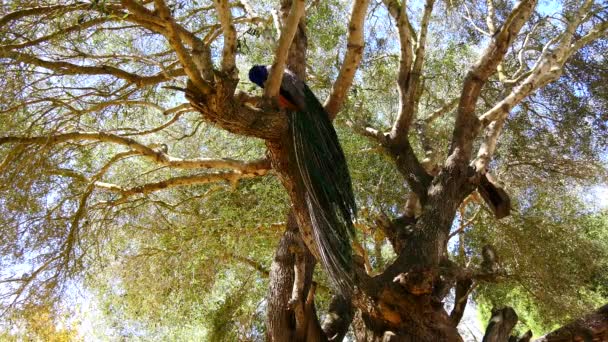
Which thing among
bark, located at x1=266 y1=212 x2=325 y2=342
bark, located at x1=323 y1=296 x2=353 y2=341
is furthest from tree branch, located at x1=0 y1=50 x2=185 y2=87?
bark, located at x1=323 y1=296 x2=353 y2=341

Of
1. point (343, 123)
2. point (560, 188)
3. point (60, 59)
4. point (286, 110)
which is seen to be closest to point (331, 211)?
point (286, 110)

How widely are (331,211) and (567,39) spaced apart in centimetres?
328

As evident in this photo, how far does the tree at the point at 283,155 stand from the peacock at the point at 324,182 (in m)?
0.17

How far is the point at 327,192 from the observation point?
Result: 174 inches

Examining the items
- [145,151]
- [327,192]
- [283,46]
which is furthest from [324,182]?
[145,151]

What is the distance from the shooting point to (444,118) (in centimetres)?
939

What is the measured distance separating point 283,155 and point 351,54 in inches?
46.2

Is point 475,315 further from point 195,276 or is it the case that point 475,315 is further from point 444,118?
point 195,276

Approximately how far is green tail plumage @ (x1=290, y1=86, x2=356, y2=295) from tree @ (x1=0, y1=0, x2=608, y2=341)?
166 millimetres

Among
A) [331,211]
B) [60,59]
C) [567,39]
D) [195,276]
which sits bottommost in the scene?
[331,211]

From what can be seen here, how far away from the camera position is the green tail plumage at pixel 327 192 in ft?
13.8

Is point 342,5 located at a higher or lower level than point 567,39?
higher

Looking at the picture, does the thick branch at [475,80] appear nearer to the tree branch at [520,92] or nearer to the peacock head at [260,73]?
the tree branch at [520,92]

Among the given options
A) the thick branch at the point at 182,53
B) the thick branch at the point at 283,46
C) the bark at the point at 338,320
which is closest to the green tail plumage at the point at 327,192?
the thick branch at the point at 283,46
